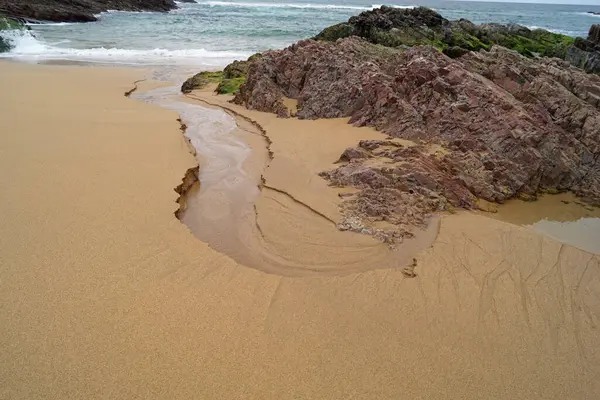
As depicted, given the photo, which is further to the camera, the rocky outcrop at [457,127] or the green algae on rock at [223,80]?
the green algae on rock at [223,80]

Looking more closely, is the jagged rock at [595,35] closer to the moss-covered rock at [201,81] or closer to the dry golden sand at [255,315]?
the moss-covered rock at [201,81]

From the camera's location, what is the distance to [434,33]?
21234 millimetres

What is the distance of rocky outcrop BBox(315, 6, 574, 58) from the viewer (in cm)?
1902

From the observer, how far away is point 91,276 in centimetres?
313

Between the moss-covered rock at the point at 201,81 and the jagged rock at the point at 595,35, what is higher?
the jagged rock at the point at 595,35

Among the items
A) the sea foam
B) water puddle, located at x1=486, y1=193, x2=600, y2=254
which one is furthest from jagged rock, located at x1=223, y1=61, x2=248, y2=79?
water puddle, located at x1=486, y1=193, x2=600, y2=254

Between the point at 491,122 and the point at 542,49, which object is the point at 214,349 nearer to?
the point at 491,122

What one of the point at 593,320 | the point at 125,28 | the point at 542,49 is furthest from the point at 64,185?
the point at 125,28

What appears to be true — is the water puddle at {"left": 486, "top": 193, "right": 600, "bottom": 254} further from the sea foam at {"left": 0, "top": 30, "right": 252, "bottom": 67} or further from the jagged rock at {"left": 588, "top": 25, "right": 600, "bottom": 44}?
the jagged rock at {"left": 588, "top": 25, "right": 600, "bottom": 44}

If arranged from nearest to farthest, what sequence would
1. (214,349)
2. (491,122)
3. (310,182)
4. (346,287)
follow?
(214,349), (346,287), (310,182), (491,122)

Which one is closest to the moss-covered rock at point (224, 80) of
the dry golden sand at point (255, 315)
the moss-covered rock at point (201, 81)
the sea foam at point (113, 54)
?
the moss-covered rock at point (201, 81)

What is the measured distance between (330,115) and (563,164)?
156 inches

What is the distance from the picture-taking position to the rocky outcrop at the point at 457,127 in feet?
15.7

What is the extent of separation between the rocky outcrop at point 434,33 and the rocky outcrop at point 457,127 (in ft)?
39.6
